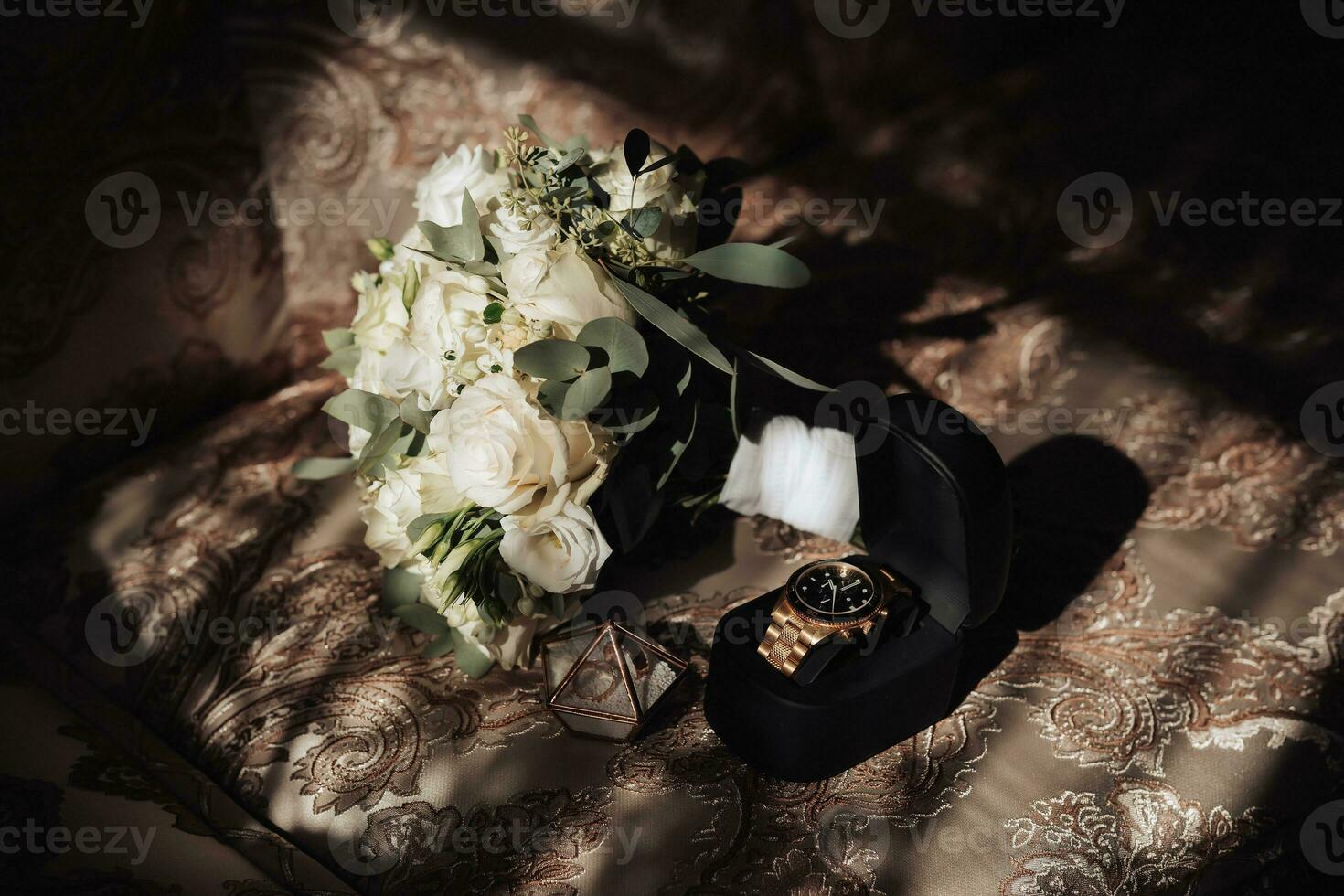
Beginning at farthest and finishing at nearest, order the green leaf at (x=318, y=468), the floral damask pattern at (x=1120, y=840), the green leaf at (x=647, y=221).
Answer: the green leaf at (x=318, y=468), the green leaf at (x=647, y=221), the floral damask pattern at (x=1120, y=840)

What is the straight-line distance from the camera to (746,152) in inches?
53.1

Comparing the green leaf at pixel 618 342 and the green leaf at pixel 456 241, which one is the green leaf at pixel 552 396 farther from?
the green leaf at pixel 456 241

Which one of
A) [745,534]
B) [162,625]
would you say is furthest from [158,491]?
[745,534]

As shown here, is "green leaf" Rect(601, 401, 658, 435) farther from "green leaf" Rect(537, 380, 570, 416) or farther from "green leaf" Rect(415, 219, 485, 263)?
"green leaf" Rect(415, 219, 485, 263)

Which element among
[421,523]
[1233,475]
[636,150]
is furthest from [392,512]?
[1233,475]

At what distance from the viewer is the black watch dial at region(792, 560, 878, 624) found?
77 cm

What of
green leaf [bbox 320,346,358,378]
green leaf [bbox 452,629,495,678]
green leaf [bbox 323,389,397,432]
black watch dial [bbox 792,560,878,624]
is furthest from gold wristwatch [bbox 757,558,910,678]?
green leaf [bbox 320,346,358,378]

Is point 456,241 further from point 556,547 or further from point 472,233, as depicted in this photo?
point 556,547

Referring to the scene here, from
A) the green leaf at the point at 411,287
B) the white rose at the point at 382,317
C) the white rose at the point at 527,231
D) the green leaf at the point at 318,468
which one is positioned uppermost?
the white rose at the point at 527,231

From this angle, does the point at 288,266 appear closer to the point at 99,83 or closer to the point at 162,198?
the point at 162,198

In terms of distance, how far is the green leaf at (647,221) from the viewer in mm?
828

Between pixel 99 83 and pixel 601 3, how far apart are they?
57 cm

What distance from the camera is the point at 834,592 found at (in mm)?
792

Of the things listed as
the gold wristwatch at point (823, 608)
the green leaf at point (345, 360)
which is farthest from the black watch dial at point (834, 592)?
the green leaf at point (345, 360)
